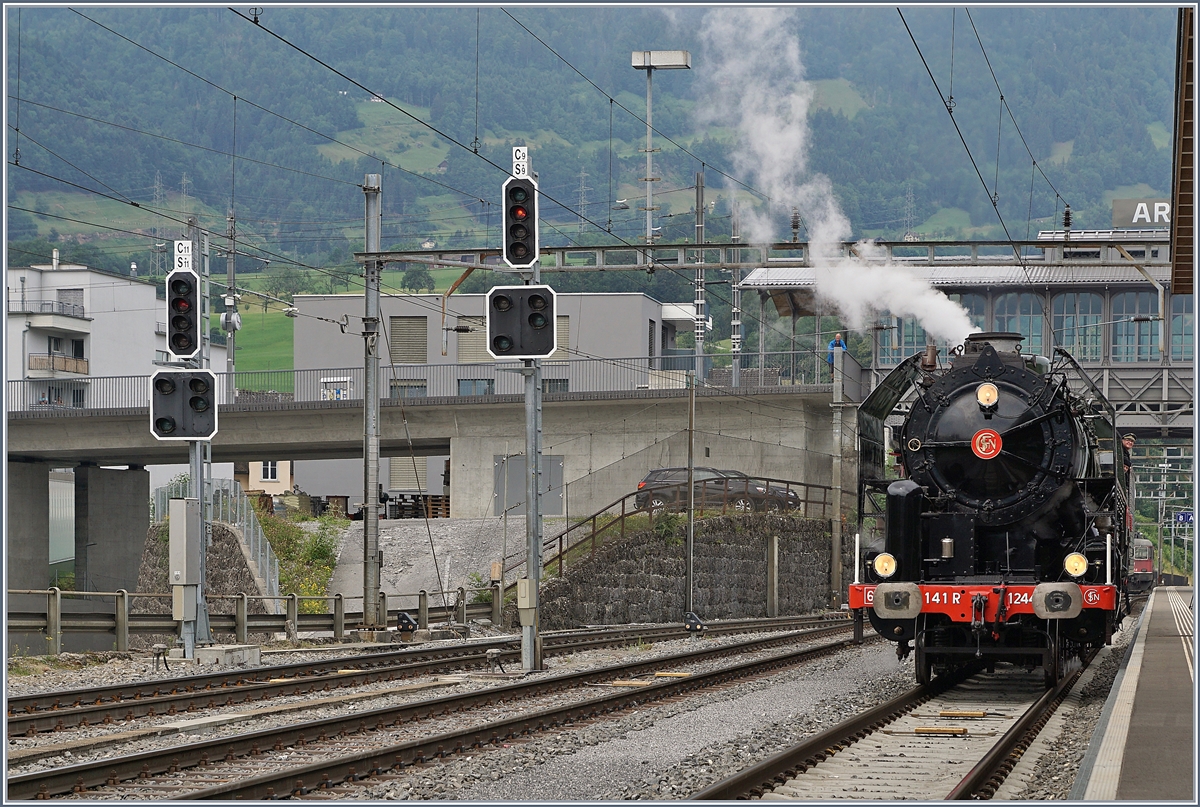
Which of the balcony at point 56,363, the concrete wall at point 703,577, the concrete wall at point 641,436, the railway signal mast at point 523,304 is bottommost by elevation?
the concrete wall at point 703,577

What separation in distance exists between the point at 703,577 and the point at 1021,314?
20.3 meters

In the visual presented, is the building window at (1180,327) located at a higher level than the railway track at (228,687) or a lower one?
higher

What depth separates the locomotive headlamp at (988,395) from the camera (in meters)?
15.2

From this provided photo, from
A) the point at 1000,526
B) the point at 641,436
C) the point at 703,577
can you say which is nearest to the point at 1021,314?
the point at 641,436

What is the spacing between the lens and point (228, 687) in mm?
15922

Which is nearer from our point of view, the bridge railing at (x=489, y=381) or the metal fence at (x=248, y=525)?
the metal fence at (x=248, y=525)

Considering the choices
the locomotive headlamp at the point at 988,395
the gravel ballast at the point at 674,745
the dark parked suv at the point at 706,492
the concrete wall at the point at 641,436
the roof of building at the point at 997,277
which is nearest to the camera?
the gravel ballast at the point at 674,745

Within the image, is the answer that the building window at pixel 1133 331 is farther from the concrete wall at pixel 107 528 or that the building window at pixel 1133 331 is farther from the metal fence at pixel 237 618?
the concrete wall at pixel 107 528

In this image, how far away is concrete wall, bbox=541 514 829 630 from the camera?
1256 inches

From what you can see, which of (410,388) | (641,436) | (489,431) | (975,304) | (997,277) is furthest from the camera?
(410,388)

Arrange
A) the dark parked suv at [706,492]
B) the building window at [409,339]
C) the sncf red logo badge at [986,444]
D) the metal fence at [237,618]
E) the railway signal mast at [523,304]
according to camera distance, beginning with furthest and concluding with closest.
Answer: the building window at [409,339] < the dark parked suv at [706,492] < the metal fence at [237,618] < the railway signal mast at [523,304] < the sncf red logo badge at [986,444]

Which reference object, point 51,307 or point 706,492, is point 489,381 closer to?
point 706,492

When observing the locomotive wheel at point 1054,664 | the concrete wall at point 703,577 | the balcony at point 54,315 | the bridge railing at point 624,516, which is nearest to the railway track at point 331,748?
the locomotive wheel at point 1054,664

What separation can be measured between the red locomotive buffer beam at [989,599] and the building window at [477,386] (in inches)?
1553
